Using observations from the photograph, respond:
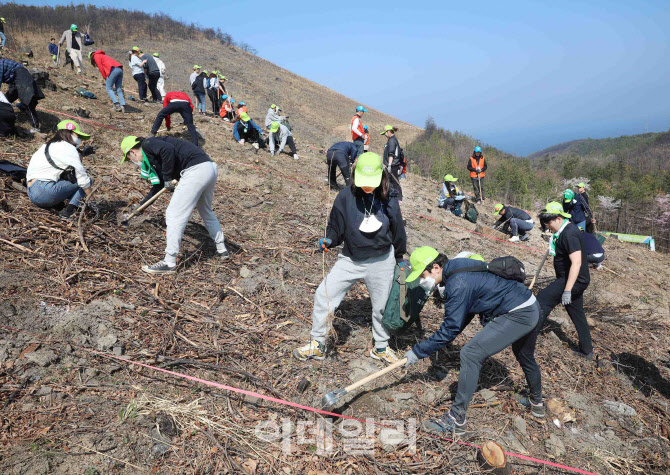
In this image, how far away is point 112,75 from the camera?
852 centimetres

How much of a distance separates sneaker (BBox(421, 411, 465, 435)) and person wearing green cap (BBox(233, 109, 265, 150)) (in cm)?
849

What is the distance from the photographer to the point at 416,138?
3078 centimetres

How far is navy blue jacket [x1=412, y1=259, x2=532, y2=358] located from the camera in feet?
→ 9.25

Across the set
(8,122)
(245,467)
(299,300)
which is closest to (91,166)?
(8,122)

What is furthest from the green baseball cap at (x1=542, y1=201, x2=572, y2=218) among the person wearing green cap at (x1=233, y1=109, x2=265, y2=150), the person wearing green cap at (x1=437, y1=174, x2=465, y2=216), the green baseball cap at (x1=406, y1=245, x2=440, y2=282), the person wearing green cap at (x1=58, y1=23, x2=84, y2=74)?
the person wearing green cap at (x1=58, y1=23, x2=84, y2=74)

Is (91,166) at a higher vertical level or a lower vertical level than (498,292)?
lower

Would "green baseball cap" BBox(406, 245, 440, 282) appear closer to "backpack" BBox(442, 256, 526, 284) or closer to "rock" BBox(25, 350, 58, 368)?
"backpack" BBox(442, 256, 526, 284)

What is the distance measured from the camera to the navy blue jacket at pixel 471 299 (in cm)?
282

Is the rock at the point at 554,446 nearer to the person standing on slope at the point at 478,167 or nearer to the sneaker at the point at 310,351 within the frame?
the sneaker at the point at 310,351

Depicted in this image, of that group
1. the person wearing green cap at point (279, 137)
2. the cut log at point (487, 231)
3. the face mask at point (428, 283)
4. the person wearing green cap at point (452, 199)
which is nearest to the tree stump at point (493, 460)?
the face mask at point (428, 283)

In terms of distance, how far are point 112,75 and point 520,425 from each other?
10096 mm

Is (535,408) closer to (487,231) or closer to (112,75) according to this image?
(487,231)

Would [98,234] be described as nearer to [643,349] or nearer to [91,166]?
[91,166]

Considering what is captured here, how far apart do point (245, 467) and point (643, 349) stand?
5.19m
